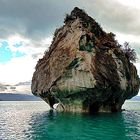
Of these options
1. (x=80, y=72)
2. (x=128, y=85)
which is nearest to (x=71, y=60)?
(x=80, y=72)

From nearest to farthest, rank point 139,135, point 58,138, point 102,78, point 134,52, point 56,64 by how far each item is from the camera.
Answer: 1. point 58,138
2. point 139,135
3. point 102,78
4. point 56,64
5. point 134,52

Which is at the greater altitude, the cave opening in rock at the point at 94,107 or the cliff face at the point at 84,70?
the cliff face at the point at 84,70

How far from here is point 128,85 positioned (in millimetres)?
77062

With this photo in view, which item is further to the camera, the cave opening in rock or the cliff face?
the cave opening in rock

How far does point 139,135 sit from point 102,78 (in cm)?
2813

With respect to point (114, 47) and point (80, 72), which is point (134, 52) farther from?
point (80, 72)

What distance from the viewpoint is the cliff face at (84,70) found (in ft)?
222

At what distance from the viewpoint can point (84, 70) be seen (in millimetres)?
67188

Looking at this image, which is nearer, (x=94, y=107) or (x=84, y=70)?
(x=84, y=70)

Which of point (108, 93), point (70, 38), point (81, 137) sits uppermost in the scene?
point (70, 38)

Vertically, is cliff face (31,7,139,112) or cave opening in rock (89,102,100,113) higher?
cliff face (31,7,139,112)

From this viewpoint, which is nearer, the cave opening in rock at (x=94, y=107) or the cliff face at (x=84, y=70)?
the cliff face at (x=84, y=70)

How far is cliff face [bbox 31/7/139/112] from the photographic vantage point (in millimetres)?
67625

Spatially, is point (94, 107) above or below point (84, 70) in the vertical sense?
below
